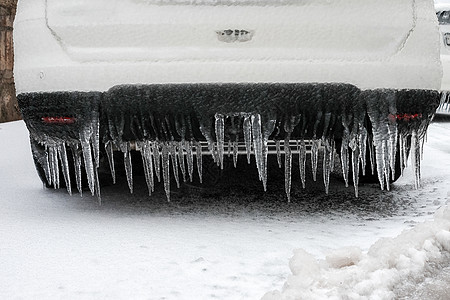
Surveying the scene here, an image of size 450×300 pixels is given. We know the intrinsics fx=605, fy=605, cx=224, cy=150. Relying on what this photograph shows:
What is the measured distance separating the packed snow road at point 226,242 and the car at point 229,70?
40 centimetres

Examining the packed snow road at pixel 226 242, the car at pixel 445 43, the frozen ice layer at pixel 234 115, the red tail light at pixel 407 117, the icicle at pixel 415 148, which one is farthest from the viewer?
the car at pixel 445 43

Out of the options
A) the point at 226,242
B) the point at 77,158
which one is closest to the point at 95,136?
the point at 77,158

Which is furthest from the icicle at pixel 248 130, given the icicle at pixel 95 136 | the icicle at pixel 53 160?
the icicle at pixel 53 160

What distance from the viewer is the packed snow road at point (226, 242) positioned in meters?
1.85

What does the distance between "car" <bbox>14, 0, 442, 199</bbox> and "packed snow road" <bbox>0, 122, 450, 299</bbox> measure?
40cm

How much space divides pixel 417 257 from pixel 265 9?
1.24m

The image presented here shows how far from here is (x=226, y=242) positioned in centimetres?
246

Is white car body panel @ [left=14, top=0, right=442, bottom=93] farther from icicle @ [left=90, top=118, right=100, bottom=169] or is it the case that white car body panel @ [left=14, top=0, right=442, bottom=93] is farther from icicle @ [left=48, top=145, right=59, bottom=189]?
icicle @ [left=48, top=145, right=59, bottom=189]

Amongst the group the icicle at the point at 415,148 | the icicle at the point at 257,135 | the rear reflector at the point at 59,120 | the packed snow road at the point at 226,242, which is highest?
the rear reflector at the point at 59,120

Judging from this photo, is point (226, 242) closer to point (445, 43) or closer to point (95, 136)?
point (95, 136)

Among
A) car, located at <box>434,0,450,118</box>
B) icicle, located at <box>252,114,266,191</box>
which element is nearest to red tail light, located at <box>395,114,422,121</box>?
icicle, located at <box>252,114,266,191</box>

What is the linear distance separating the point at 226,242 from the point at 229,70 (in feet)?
2.36

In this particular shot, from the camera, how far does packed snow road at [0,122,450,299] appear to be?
1847 mm

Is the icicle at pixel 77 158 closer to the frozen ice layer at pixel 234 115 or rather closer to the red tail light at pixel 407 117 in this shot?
the frozen ice layer at pixel 234 115
